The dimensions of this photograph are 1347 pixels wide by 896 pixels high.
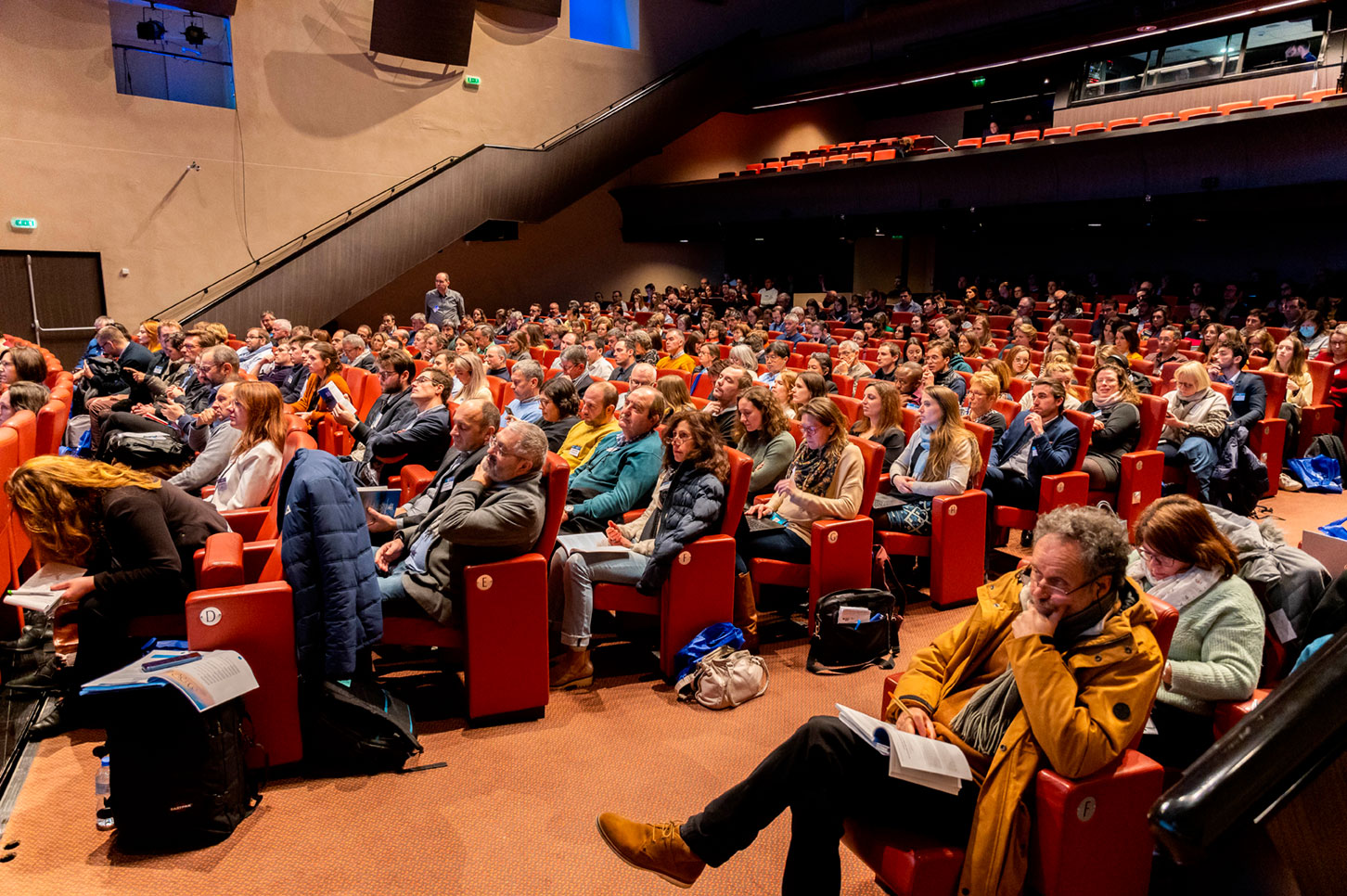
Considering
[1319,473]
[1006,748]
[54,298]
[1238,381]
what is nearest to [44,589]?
[1006,748]

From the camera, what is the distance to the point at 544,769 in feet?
8.53

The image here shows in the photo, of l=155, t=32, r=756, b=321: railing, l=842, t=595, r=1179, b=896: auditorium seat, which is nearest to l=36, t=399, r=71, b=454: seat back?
l=842, t=595, r=1179, b=896: auditorium seat

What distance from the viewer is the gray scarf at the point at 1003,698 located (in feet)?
5.65

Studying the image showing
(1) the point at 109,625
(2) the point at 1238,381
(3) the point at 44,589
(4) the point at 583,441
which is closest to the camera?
(3) the point at 44,589

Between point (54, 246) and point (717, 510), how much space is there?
10848 millimetres

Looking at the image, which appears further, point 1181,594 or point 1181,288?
point 1181,288

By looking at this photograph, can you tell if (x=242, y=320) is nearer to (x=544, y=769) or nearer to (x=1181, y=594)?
(x=544, y=769)

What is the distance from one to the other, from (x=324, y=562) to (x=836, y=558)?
1.95 meters

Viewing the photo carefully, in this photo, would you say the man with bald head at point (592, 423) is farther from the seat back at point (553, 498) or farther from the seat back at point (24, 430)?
the seat back at point (24, 430)

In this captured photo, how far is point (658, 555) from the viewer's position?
3.02m

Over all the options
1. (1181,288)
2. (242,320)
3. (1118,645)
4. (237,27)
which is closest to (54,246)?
(242,320)

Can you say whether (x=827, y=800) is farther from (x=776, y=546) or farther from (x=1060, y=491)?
(x=1060, y=491)

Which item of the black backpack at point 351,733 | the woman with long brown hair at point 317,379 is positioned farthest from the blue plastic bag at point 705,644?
the woman with long brown hair at point 317,379

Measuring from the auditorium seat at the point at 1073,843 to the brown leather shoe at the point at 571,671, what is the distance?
1.56 meters
